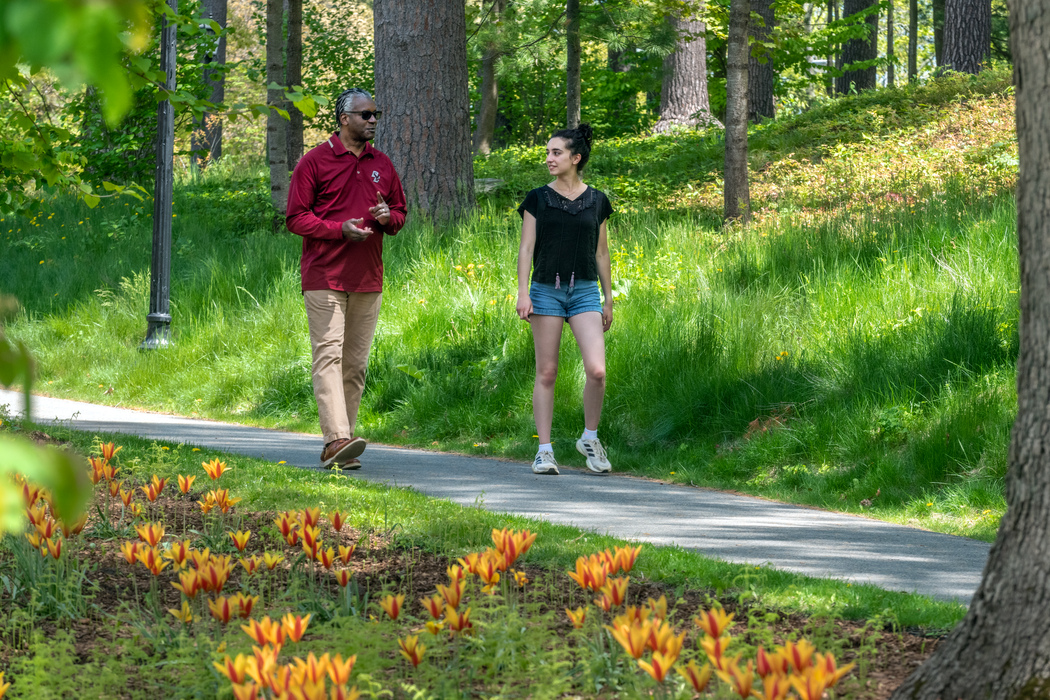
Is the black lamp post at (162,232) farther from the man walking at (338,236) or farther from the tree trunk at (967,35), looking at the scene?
the tree trunk at (967,35)

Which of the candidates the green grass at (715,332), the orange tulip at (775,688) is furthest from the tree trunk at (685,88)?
the orange tulip at (775,688)

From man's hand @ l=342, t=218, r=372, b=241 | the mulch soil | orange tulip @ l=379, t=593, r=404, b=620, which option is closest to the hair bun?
man's hand @ l=342, t=218, r=372, b=241

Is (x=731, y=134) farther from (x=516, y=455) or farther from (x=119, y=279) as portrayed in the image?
(x=119, y=279)

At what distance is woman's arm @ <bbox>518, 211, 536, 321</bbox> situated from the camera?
698cm

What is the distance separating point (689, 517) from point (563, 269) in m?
2.03

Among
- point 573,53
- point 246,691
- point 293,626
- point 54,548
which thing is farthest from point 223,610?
point 573,53

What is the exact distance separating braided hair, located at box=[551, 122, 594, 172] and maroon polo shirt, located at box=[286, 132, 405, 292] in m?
1.23

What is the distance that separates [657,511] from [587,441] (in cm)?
147

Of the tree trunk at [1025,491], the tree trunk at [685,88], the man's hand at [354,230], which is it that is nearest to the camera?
the tree trunk at [1025,491]

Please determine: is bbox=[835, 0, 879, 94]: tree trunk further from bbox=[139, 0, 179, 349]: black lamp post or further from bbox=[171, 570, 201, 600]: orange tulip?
bbox=[171, 570, 201, 600]: orange tulip

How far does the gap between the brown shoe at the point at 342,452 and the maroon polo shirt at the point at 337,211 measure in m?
1.00

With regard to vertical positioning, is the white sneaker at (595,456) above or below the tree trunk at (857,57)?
below

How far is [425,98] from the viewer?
12125mm

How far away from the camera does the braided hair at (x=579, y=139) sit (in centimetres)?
710
